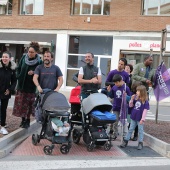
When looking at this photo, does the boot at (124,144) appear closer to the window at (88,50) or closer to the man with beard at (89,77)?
the man with beard at (89,77)

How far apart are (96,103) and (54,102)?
2.91ft

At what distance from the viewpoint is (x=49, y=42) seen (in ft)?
75.6

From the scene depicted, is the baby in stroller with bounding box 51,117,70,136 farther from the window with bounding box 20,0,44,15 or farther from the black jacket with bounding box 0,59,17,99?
the window with bounding box 20,0,44,15

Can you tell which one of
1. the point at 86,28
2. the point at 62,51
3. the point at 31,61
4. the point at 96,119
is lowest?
the point at 96,119

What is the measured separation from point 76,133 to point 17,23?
17.9 meters

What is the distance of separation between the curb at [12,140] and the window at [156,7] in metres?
14.9

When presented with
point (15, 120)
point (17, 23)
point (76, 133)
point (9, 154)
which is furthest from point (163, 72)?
point (17, 23)

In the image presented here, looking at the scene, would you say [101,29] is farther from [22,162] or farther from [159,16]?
[22,162]

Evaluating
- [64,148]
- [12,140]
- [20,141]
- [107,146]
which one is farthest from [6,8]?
[64,148]

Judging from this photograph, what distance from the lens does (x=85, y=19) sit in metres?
22.2

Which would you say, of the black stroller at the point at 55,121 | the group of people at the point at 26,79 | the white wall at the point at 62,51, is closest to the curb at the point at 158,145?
the black stroller at the point at 55,121

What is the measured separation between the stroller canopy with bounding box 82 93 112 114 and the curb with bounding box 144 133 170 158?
1516 mm

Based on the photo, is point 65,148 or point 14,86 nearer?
point 65,148

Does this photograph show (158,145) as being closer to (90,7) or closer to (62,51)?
(62,51)
